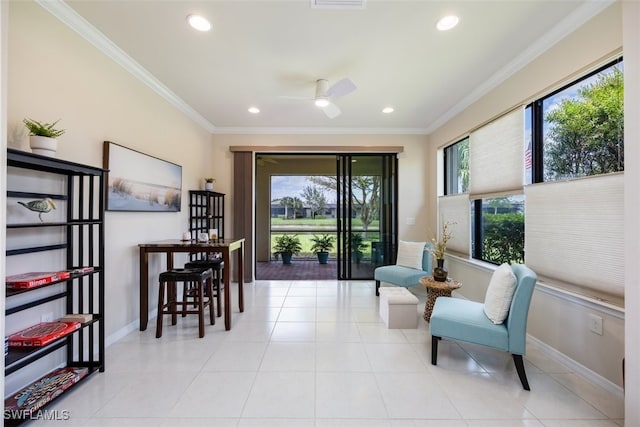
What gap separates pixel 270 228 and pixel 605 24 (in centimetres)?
641

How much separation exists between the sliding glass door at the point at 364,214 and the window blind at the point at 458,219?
0.97 metres

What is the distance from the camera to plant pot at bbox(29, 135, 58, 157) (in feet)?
5.58

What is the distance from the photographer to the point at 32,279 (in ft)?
5.33

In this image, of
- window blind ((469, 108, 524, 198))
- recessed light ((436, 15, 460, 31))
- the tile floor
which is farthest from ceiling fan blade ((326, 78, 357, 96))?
the tile floor

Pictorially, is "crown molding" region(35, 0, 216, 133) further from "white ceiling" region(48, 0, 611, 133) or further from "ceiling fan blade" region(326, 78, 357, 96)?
"ceiling fan blade" region(326, 78, 357, 96)

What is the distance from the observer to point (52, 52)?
6.56 feet

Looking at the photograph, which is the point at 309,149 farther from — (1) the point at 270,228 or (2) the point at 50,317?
(2) the point at 50,317

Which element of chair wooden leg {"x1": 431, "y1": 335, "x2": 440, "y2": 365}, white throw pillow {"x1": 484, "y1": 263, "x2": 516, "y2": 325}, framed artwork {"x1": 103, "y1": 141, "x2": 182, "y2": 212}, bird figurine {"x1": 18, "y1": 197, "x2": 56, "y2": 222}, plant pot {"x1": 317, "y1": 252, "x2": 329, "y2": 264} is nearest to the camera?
bird figurine {"x1": 18, "y1": 197, "x2": 56, "y2": 222}

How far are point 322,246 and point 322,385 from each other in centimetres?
486

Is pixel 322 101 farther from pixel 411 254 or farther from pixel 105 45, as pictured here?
pixel 411 254

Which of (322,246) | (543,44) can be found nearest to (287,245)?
(322,246)

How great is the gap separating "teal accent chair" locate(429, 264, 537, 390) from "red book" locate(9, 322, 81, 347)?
2.66 metres

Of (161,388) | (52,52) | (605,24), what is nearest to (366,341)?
(161,388)

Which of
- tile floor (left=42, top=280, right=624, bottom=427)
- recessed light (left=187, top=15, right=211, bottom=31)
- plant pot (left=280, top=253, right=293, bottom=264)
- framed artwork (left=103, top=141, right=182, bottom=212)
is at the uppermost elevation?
recessed light (left=187, top=15, right=211, bottom=31)
